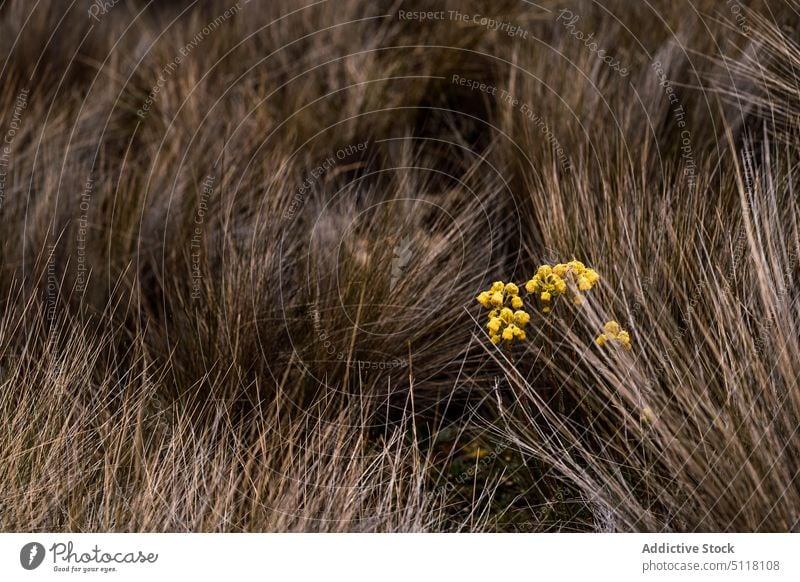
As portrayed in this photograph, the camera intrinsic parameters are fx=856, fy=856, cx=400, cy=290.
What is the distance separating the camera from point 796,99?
119 inches

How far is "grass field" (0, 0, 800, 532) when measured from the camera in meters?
A: 2.26

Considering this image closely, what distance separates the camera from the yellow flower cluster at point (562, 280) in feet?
7.50

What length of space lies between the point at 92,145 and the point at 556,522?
2524 mm

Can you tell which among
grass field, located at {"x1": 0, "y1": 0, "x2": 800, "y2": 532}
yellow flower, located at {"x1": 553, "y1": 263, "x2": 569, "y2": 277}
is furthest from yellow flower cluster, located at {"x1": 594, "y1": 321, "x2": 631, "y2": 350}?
yellow flower, located at {"x1": 553, "y1": 263, "x2": 569, "y2": 277}

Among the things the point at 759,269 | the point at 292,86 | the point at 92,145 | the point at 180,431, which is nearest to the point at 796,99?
the point at 759,269

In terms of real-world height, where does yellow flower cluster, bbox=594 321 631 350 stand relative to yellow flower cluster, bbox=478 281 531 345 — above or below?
below

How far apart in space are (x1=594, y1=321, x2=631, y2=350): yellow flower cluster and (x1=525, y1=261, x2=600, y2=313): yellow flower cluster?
0.10m
